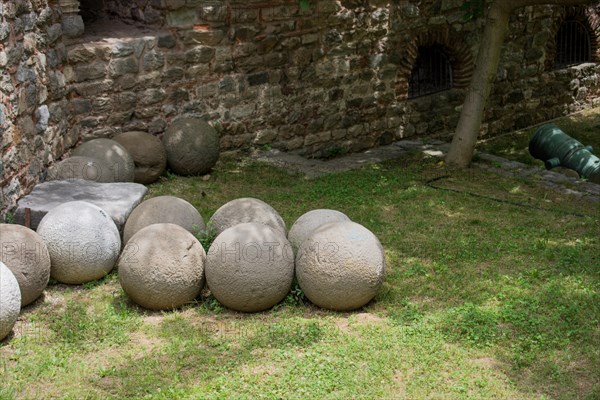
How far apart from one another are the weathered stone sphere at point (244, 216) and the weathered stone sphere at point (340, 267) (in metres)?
0.75

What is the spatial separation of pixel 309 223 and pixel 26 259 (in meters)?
2.33

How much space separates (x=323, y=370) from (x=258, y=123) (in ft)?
19.5

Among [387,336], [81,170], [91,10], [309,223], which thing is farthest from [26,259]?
[91,10]

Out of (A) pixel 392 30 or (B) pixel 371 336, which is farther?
(A) pixel 392 30

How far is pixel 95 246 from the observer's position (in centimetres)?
707

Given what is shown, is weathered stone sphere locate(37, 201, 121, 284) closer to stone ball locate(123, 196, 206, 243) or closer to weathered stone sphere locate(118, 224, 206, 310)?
stone ball locate(123, 196, 206, 243)

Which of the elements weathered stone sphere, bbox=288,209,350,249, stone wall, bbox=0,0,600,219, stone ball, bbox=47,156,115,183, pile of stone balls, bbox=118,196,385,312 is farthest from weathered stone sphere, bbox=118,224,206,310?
stone ball, bbox=47,156,115,183

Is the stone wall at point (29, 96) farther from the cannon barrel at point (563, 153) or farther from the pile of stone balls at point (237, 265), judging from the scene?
the cannon barrel at point (563, 153)

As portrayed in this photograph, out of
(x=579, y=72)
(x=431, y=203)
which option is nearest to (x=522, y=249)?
(x=431, y=203)

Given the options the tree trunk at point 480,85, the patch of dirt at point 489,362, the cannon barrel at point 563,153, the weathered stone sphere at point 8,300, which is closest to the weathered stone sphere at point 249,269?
the weathered stone sphere at point 8,300

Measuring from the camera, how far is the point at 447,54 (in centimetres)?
1309

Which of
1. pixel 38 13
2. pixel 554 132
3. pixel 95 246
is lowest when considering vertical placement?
pixel 554 132

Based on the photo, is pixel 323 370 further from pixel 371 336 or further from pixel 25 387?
pixel 25 387

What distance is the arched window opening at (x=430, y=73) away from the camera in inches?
515
